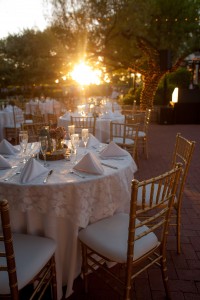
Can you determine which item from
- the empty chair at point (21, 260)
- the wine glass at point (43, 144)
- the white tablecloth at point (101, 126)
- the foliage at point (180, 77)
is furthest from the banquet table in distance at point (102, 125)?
the foliage at point (180, 77)

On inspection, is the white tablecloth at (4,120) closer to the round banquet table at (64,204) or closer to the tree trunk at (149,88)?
the round banquet table at (64,204)

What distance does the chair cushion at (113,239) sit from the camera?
1771 mm

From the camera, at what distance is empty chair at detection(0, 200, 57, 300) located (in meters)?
1.32

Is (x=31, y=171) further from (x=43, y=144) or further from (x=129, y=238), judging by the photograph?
(x=129, y=238)

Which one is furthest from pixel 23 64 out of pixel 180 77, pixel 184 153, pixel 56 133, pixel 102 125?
pixel 184 153

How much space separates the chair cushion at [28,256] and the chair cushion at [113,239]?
0.88ft

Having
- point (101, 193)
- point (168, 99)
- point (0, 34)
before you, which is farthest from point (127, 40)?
point (0, 34)

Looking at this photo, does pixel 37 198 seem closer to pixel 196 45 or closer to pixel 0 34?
pixel 196 45

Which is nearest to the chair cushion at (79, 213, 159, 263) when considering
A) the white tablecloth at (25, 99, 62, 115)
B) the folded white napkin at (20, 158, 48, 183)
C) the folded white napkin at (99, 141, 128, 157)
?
the folded white napkin at (20, 158, 48, 183)

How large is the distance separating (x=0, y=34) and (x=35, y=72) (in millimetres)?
3379

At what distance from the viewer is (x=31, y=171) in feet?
6.45

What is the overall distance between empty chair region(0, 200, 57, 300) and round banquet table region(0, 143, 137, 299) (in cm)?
13

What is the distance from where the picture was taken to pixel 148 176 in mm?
4688
